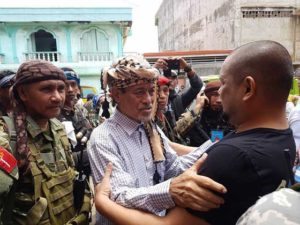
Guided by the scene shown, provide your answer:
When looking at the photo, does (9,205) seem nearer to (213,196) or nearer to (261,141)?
(213,196)

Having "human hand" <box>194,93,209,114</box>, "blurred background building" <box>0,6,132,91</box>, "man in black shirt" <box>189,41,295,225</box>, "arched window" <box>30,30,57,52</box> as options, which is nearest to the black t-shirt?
"man in black shirt" <box>189,41,295,225</box>

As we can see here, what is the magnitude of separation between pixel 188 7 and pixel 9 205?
28933mm

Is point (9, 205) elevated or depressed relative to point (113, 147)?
depressed

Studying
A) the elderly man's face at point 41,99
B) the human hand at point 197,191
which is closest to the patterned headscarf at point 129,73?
the elderly man's face at point 41,99

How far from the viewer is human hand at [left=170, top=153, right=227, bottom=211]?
3.05 feet

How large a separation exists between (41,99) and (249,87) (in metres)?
1.34

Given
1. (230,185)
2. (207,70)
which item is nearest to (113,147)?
(230,185)

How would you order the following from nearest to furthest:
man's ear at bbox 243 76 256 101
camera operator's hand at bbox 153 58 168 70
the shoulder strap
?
man's ear at bbox 243 76 256 101 → the shoulder strap → camera operator's hand at bbox 153 58 168 70

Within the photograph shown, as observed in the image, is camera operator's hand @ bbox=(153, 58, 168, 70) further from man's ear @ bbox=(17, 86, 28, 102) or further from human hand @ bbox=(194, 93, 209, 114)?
man's ear @ bbox=(17, 86, 28, 102)

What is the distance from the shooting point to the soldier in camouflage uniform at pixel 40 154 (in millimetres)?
1610

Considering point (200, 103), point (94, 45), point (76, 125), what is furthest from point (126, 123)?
point (94, 45)

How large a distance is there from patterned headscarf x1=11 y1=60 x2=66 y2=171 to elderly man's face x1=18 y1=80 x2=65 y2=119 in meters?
0.03

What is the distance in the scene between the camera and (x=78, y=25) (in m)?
15.2

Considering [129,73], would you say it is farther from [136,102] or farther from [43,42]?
[43,42]
